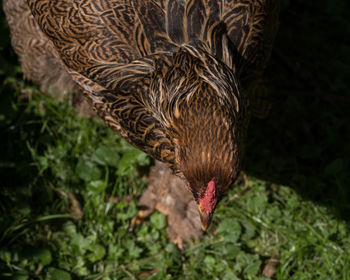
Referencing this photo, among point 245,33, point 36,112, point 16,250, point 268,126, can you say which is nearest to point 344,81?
point 268,126

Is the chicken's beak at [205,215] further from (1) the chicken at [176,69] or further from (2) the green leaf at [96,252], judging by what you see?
(2) the green leaf at [96,252]

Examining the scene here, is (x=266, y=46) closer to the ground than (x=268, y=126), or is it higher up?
higher up

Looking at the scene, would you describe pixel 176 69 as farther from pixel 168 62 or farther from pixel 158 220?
pixel 158 220

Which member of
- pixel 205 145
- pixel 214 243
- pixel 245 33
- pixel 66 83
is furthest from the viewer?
pixel 66 83

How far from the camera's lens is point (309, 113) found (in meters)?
3.72

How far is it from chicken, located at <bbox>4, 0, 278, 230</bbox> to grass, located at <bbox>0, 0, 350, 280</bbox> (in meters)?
0.89

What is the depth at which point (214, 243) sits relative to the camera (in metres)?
3.21

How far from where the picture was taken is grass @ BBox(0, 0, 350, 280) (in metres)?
3.12

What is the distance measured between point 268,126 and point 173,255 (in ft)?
4.31

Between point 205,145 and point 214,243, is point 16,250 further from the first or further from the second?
point 205,145

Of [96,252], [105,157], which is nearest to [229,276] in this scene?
[96,252]

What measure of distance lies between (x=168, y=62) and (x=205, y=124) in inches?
19.1

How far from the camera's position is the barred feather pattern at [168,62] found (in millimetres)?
2105

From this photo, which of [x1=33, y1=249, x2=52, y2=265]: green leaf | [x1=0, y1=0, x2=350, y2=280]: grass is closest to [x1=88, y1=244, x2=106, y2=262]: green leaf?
[x1=0, y1=0, x2=350, y2=280]: grass
